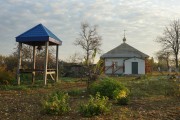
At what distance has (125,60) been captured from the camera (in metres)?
38.0

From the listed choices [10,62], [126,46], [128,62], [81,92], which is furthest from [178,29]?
[81,92]

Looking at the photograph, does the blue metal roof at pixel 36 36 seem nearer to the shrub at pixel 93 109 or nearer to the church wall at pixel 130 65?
the shrub at pixel 93 109

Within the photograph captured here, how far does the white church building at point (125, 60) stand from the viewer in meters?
37.5

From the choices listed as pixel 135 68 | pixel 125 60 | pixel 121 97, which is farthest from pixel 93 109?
pixel 125 60

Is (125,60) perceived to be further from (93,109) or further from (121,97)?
(93,109)

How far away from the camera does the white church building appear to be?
37.5 m

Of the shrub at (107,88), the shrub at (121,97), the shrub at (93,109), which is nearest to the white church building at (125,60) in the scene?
the shrub at (107,88)

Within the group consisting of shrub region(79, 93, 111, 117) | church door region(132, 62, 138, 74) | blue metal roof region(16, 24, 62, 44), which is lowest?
shrub region(79, 93, 111, 117)

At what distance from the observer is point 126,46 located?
4134 centimetres

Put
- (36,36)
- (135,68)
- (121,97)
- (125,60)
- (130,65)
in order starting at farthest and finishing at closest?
(125,60) < (130,65) < (135,68) < (36,36) < (121,97)

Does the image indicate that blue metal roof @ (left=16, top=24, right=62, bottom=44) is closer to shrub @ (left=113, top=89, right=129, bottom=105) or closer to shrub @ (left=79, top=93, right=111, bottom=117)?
shrub @ (left=113, top=89, right=129, bottom=105)

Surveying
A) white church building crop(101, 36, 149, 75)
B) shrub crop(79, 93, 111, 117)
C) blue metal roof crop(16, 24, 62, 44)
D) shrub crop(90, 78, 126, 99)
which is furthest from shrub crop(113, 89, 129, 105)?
white church building crop(101, 36, 149, 75)

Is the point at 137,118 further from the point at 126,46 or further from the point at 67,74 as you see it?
the point at 126,46

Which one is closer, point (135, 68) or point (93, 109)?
point (93, 109)
